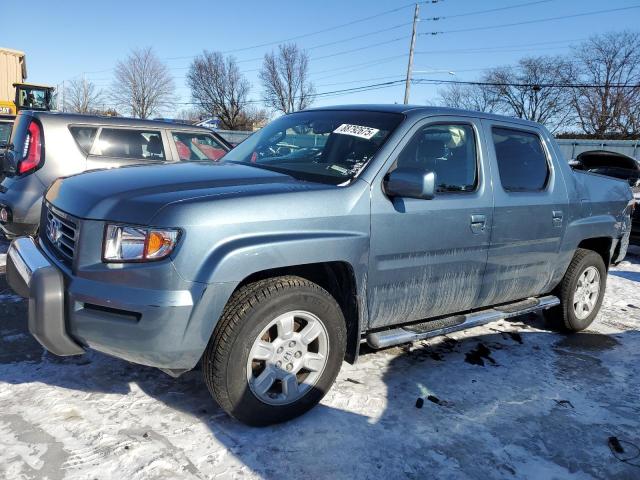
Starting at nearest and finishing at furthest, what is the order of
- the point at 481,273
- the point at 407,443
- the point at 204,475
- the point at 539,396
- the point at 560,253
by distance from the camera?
1. the point at 204,475
2. the point at 407,443
3. the point at 539,396
4. the point at 481,273
5. the point at 560,253

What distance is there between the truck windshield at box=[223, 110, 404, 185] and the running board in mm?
1003

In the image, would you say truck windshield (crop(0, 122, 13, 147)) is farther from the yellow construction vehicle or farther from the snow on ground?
the yellow construction vehicle

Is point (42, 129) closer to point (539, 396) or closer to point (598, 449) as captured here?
point (539, 396)

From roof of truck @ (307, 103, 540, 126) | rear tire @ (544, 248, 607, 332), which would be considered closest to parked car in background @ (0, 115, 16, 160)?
roof of truck @ (307, 103, 540, 126)

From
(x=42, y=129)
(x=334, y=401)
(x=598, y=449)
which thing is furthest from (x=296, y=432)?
(x=42, y=129)

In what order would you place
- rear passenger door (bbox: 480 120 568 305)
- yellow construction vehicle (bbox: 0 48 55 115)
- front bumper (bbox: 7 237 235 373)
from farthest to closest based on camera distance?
yellow construction vehicle (bbox: 0 48 55 115)
rear passenger door (bbox: 480 120 568 305)
front bumper (bbox: 7 237 235 373)

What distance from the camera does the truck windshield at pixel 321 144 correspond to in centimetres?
318

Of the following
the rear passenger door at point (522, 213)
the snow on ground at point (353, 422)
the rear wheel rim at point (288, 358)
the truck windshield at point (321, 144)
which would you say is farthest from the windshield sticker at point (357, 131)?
the snow on ground at point (353, 422)

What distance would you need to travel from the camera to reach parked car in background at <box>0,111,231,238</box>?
5.46 meters

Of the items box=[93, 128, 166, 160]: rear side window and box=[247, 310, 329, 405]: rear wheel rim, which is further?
box=[93, 128, 166, 160]: rear side window

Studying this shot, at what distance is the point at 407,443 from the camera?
2.77m

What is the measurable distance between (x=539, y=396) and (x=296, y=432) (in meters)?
1.71

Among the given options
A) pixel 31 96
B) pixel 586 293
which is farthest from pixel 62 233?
pixel 31 96

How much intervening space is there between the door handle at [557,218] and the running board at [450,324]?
0.66 meters
